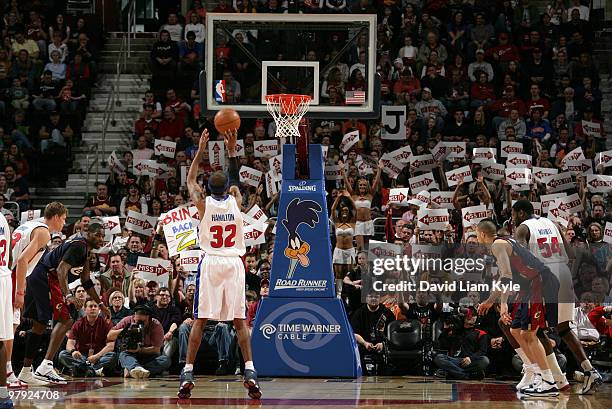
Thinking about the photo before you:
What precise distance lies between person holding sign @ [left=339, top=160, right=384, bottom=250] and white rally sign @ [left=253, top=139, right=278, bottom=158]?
1833mm

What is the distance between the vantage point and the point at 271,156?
18672 millimetres

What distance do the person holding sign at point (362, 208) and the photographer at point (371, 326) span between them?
6.22 feet

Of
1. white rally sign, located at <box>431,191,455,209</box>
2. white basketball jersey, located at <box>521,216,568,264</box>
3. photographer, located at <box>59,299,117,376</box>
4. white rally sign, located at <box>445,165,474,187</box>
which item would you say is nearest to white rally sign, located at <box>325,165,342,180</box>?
white rally sign, located at <box>431,191,455,209</box>

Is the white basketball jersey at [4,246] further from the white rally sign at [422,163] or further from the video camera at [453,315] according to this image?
the white rally sign at [422,163]

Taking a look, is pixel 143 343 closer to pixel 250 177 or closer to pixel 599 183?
pixel 250 177

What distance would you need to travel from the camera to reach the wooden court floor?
393 inches

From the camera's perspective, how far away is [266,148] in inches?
739

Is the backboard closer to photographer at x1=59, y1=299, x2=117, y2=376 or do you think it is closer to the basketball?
the basketball

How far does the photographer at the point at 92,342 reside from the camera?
1391 cm

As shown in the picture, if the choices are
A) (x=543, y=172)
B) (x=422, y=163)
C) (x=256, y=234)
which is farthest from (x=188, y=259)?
(x=543, y=172)

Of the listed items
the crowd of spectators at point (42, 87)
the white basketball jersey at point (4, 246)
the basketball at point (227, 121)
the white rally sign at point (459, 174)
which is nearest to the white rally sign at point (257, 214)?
the white rally sign at point (459, 174)

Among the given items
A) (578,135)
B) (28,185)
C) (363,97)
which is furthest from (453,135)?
(28,185)

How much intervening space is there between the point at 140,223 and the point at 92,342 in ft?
11.5

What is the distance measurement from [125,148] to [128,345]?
8.60 m
